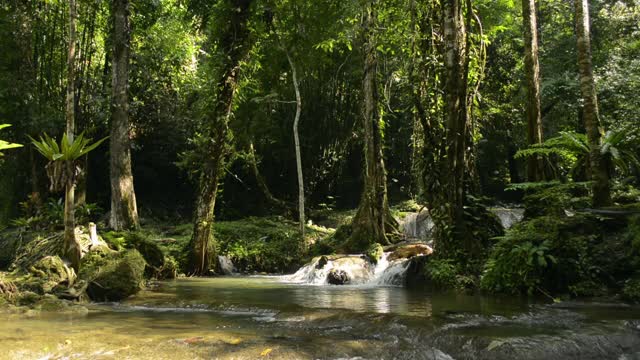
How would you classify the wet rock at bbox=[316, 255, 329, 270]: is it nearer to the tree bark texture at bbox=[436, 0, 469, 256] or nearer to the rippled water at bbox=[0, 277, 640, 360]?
the tree bark texture at bbox=[436, 0, 469, 256]

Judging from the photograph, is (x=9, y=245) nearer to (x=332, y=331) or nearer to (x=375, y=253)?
(x=375, y=253)

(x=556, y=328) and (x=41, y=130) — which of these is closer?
(x=556, y=328)

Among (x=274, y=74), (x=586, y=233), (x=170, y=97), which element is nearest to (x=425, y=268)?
(x=586, y=233)

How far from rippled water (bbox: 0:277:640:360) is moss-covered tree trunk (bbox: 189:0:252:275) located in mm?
4864

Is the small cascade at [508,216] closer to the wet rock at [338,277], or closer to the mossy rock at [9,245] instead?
the wet rock at [338,277]

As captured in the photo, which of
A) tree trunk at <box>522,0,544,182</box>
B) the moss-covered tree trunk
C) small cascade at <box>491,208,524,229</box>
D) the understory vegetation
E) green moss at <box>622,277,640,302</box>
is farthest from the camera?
small cascade at <box>491,208,524,229</box>

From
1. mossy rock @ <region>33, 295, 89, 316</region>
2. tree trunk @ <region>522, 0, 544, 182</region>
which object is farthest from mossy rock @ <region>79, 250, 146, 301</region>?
tree trunk @ <region>522, 0, 544, 182</region>

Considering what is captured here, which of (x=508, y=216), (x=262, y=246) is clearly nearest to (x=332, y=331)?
(x=262, y=246)

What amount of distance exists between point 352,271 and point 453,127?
428 cm

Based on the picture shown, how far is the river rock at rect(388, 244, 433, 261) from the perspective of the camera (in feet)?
41.0

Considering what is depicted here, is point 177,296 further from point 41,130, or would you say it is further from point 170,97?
point 170,97

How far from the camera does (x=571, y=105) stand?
17422 mm

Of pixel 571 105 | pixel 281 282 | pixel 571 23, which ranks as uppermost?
pixel 571 23

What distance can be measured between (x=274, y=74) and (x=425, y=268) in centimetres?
1087
